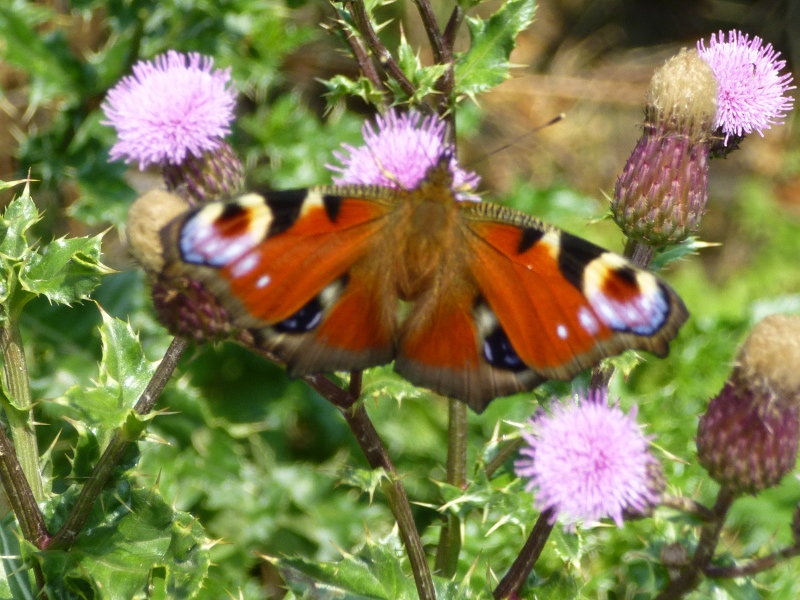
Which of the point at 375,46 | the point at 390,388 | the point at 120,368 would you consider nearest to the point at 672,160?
the point at 375,46

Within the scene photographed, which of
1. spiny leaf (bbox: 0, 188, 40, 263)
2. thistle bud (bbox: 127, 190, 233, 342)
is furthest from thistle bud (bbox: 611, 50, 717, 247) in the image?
spiny leaf (bbox: 0, 188, 40, 263)

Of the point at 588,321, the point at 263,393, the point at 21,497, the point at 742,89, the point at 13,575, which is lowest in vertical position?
the point at 263,393

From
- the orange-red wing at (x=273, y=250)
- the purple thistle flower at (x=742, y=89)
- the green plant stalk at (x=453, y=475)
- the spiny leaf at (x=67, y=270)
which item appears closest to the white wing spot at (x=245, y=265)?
the orange-red wing at (x=273, y=250)

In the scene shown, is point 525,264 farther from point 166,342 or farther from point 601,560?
point 166,342

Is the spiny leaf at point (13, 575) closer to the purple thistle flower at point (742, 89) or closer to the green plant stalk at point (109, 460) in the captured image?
the green plant stalk at point (109, 460)

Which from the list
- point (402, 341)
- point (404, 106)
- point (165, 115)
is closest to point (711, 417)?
point (402, 341)

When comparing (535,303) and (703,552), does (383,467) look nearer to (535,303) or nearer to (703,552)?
(535,303)

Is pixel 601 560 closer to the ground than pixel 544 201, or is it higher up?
closer to the ground
